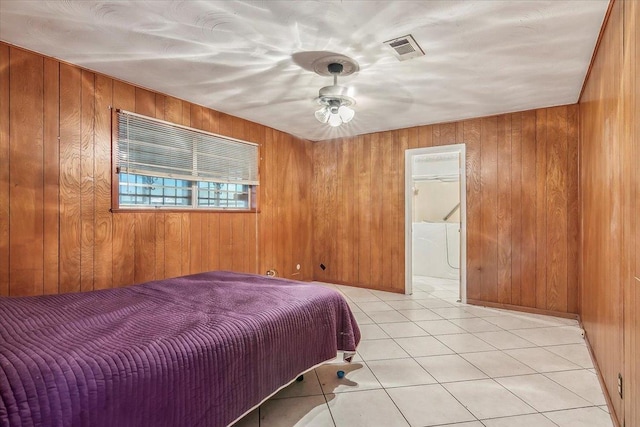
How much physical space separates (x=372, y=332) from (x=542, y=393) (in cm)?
140

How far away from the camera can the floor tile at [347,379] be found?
83.5 inches

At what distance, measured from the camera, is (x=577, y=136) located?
135 inches

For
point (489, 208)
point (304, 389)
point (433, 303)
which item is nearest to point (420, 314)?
point (433, 303)

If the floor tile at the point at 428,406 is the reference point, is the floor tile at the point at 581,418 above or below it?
above

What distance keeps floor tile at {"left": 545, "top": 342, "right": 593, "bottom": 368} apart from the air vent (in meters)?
2.67

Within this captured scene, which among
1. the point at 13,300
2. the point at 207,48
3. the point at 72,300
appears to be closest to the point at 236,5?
the point at 207,48

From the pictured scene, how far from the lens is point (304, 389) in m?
2.11

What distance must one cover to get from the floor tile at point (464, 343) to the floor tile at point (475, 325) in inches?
8.4

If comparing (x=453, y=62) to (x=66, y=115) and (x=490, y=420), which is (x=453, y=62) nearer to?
(x=490, y=420)

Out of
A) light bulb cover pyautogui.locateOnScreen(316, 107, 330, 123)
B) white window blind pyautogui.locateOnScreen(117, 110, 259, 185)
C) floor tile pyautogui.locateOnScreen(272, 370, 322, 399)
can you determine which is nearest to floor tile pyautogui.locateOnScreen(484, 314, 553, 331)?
floor tile pyautogui.locateOnScreen(272, 370, 322, 399)

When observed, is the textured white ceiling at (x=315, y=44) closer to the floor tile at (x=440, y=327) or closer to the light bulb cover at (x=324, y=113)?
the light bulb cover at (x=324, y=113)

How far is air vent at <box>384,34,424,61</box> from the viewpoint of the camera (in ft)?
7.08

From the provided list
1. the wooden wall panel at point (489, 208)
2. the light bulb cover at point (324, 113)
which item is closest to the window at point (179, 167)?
the light bulb cover at point (324, 113)

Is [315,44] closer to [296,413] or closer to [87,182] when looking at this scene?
[87,182]
